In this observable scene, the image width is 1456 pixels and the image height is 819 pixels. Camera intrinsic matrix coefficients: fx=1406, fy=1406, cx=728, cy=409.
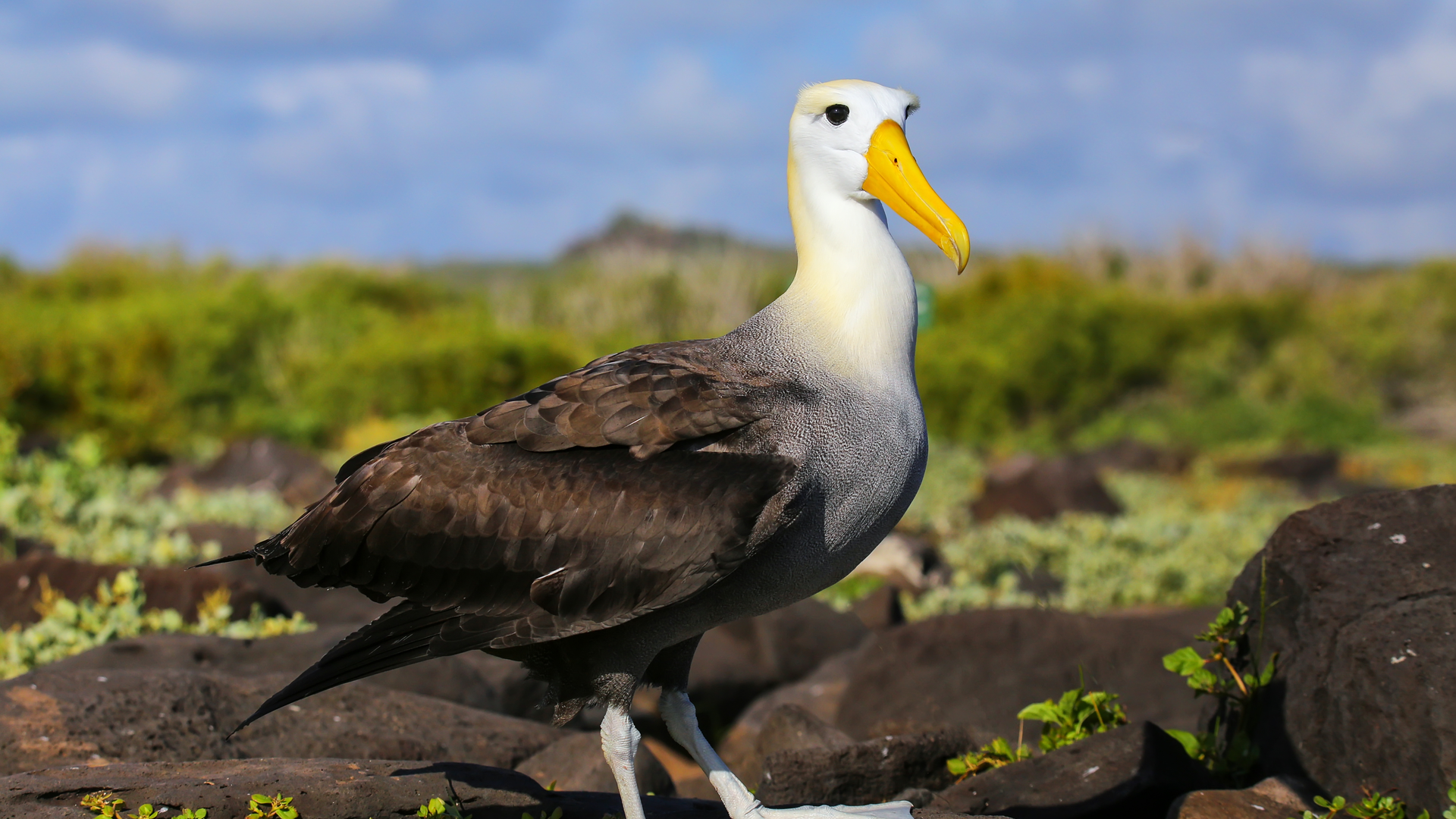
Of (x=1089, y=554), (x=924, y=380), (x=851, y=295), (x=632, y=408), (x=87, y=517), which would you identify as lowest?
(x=924, y=380)

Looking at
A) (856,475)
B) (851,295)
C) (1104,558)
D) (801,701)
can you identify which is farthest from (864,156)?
(1104,558)

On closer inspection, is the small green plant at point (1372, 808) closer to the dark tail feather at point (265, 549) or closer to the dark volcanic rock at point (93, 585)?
the dark tail feather at point (265, 549)

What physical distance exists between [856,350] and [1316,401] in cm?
2255

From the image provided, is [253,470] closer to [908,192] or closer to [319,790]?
[319,790]

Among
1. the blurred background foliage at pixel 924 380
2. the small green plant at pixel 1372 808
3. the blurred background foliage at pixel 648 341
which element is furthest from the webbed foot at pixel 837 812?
the blurred background foliage at pixel 648 341

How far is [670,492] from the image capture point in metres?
3.66

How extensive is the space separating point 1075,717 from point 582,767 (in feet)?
5.79

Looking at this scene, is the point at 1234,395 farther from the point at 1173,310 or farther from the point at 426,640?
the point at 426,640

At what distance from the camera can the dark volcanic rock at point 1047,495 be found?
1367 cm

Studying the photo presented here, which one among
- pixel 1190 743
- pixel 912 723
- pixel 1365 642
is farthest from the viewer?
pixel 912 723

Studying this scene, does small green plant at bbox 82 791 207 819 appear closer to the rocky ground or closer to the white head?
the rocky ground

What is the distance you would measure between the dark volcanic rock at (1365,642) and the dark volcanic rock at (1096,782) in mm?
400

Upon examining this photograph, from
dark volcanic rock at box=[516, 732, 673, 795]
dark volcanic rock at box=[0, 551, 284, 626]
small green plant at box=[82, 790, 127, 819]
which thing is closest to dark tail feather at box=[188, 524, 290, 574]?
small green plant at box=[82, 790, 127, 819]

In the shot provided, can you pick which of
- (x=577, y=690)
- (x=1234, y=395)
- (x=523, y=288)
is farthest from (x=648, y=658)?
(x=523, y=288)
